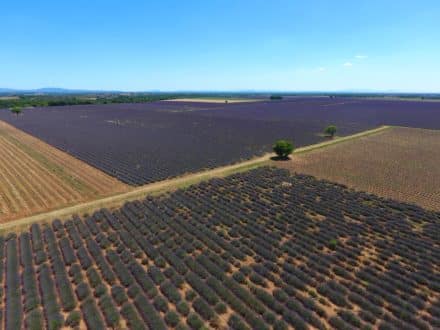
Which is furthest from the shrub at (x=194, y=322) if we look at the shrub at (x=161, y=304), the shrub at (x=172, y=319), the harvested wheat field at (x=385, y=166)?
the harvested wheat field at (x=385, y=166)

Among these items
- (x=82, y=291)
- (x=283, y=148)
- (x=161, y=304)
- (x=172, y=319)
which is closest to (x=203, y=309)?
(x=172, y=319)

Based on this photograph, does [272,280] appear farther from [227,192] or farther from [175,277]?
[227,192]

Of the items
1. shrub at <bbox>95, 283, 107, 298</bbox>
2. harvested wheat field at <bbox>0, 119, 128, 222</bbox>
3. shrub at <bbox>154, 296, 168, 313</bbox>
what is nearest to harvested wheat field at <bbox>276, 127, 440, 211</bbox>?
shrub at <bbox>154, 296, 168, 313</bbox>

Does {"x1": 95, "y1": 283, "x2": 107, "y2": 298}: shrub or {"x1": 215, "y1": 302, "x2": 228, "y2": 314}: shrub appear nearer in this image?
{"x1": 215, "y1": 302, "x2": 228, "y2": 314}: shrub

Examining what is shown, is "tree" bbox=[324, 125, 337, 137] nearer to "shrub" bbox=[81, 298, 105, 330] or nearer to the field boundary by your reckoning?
the field boundary

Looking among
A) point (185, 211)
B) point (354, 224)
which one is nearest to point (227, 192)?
point (185, 211)

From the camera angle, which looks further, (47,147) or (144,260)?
(47,147)
